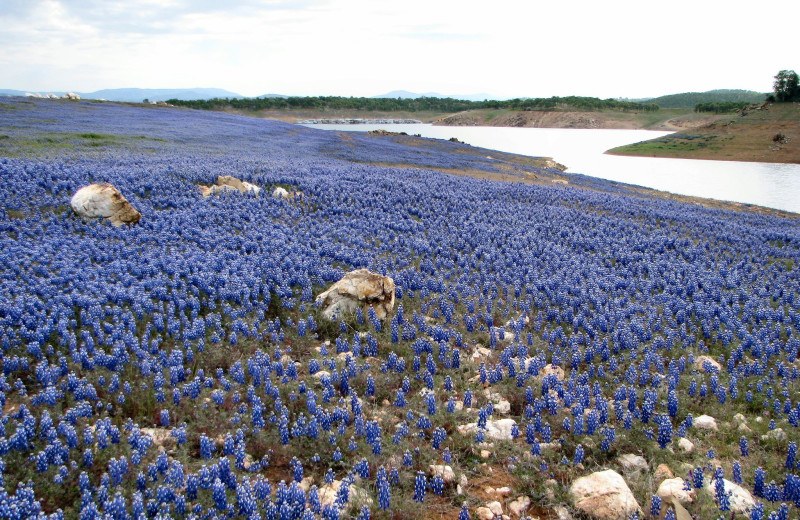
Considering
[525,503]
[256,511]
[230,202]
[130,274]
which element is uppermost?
[230,202]

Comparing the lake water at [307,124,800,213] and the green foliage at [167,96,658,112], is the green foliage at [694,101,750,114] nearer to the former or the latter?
the green foliage at [167,96,658,112]

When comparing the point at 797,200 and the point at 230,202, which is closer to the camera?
the point at 230,202

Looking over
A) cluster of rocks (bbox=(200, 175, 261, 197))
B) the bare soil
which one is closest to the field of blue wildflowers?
cluster of rocks (bbox=(200, 175, 261, 197))

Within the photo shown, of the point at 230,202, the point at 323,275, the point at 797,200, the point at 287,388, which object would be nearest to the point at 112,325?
the point at 287,388

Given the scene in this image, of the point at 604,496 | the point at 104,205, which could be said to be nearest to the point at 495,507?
the point at 604,496

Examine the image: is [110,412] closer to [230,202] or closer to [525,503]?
[525,503]

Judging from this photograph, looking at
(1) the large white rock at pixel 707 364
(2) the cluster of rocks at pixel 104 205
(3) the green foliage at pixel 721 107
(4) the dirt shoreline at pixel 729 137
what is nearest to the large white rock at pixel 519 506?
(1) the large white rock at pixel 707 364
